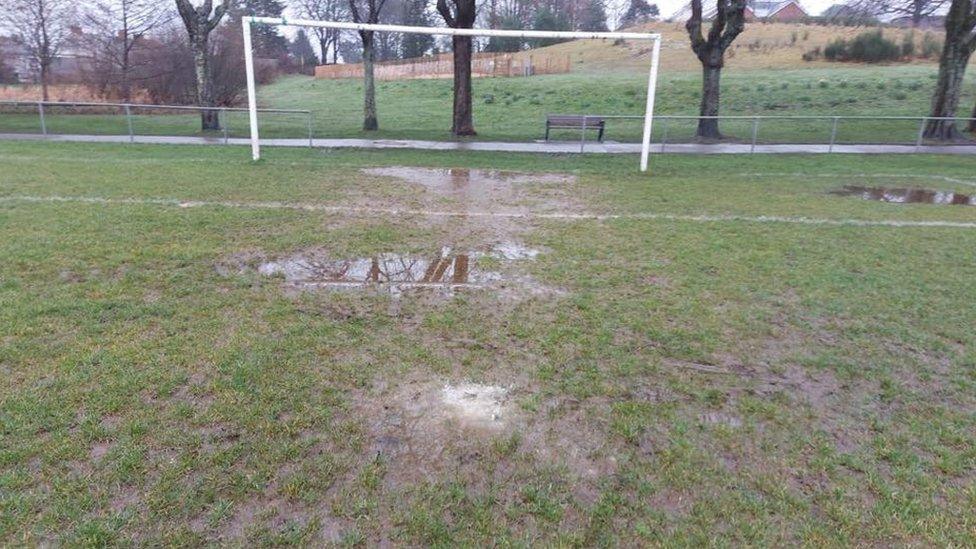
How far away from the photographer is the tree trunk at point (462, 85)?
63.0 ft

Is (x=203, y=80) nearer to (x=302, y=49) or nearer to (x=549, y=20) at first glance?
(x=549, y=20)

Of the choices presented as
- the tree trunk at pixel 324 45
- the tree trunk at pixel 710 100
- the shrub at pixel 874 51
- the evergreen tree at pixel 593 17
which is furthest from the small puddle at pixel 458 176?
the tree trunk at pixel 324 45

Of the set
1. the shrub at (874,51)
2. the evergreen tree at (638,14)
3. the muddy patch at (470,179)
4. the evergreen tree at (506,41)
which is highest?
the evergreen tree at (638,14)

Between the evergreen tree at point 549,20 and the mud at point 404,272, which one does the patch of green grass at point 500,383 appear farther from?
the evergreen tree at point 549,20

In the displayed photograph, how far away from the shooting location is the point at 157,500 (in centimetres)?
287

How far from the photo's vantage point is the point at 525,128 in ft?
78.6

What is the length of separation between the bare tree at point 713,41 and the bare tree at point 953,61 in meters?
6.17

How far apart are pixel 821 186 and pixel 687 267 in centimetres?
723

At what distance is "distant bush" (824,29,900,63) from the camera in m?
40.2

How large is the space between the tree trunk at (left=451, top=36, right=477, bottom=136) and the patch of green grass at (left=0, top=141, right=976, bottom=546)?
12753 mm

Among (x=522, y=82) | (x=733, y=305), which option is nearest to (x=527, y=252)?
(x=733, y=305)

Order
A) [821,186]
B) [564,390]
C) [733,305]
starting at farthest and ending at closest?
[821,186]
[733,305]
[564,390]

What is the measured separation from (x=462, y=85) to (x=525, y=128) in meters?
4.82

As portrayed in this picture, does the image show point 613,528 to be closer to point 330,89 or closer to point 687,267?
point 687,267
